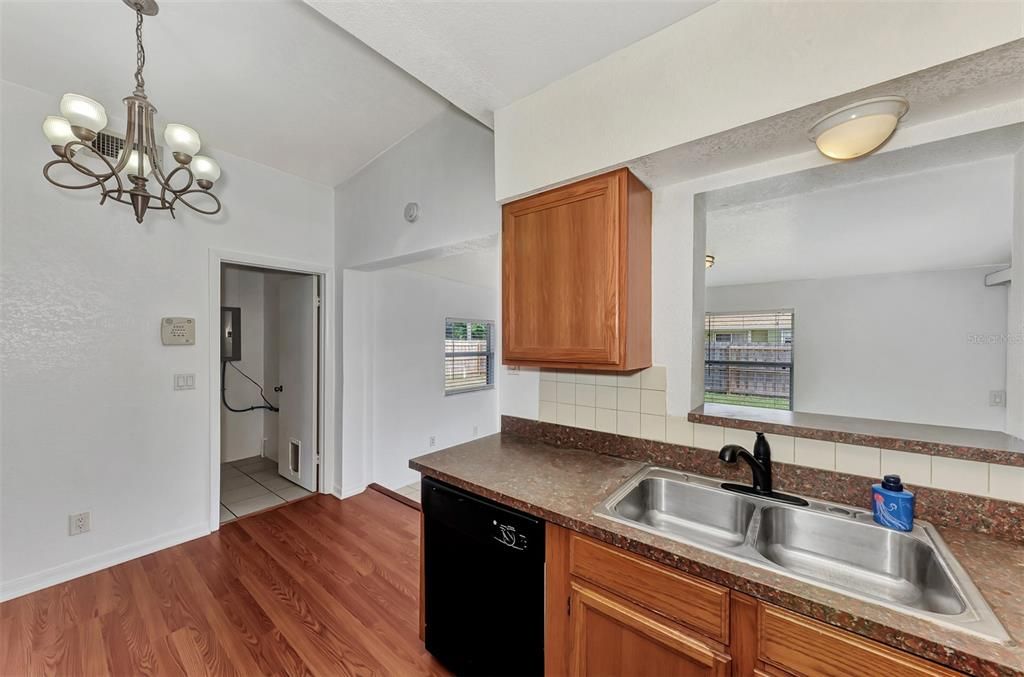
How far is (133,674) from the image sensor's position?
1637mm

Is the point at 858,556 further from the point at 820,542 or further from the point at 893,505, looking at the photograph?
the point at 893,505

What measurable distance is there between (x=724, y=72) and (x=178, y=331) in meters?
3.40

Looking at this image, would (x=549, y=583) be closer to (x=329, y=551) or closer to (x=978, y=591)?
(x=978, y=591)

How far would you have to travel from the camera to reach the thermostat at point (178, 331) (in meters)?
2.56

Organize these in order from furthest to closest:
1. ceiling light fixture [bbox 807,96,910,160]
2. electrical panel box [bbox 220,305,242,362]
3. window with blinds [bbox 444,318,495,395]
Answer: window with blinds [bbox 444,318,495,395] → electrical panel box [bbox 220,305,242,362] → ceiling light fixture [bbox 807,96,910,160]

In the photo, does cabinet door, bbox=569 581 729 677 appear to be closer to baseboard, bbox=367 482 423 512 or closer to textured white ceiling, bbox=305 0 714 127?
textured white ceiling, bbox=305 0 714 127

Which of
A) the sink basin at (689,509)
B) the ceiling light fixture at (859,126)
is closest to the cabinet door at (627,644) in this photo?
the sink basin at (689,509)

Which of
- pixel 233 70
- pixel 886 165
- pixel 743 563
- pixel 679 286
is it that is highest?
pixel 233 70

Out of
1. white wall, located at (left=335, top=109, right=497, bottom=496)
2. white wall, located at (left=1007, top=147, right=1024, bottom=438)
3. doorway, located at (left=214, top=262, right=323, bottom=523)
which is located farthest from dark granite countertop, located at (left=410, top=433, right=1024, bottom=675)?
doorway, located at (left=214, top=262, right=323, bottom=523)

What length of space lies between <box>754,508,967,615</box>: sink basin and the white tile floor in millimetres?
3617

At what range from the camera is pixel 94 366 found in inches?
91.0

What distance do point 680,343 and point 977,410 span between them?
255 centimetres

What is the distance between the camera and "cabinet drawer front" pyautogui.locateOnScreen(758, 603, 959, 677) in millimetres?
746

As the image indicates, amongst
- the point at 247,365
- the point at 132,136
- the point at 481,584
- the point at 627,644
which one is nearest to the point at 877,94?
the point at 627,644
